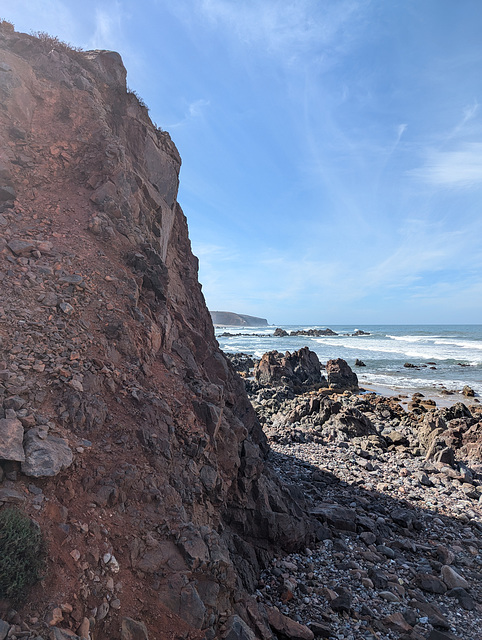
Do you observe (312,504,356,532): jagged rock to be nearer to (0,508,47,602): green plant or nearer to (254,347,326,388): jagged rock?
(0,508,47,602): green plant

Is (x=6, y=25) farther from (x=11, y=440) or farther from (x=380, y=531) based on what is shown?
(x=380, y=531)

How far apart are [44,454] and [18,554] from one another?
1.17m

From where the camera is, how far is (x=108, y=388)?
6.42 metres

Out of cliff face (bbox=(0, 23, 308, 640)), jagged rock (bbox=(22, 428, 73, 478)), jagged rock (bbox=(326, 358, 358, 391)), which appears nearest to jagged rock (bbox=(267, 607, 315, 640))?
cliff face (bbox=(0, 23, 308, 640))

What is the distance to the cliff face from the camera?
4.62m

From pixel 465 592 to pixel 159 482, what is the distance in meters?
7.99

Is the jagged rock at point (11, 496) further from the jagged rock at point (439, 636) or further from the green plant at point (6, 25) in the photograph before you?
the green plant at point (6, 25)

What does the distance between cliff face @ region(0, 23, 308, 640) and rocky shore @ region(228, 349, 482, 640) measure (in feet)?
3.94

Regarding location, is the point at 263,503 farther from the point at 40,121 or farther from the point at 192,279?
the point at 40,121

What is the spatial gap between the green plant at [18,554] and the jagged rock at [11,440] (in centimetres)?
62

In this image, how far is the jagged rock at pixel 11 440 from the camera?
4328 mm

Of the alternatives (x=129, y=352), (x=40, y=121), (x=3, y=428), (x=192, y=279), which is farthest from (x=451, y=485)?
(x=40, y=121)

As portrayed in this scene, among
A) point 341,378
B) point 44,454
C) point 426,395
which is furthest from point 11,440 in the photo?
point 426,395

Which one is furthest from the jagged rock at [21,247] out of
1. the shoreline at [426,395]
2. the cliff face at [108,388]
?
the shoreline at [426,395]
